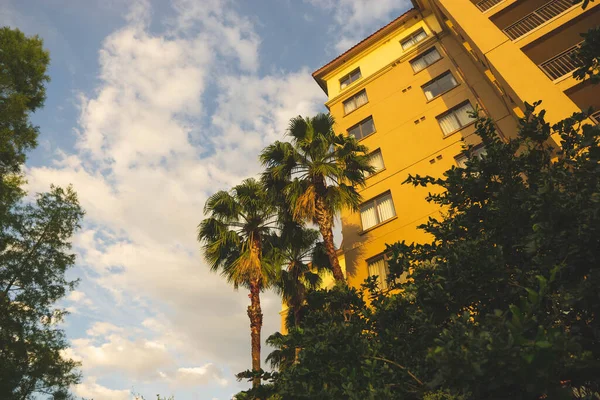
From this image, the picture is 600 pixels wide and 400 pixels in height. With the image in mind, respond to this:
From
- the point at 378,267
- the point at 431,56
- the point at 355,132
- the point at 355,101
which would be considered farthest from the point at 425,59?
the point at 378,267

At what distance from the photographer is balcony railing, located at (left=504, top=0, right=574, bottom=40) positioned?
1377cm

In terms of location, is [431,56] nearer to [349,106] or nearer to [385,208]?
[349,106]

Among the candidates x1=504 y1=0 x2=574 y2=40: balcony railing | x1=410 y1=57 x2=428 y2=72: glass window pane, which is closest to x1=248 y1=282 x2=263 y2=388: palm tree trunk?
x1=504 y1=0 x2=574 y2=40: balcony railing

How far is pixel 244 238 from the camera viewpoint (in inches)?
623

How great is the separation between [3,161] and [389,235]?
16.7 meters

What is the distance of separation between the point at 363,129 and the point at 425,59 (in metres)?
5.72

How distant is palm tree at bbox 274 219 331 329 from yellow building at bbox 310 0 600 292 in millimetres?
1588

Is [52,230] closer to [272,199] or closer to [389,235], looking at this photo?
[272,199]

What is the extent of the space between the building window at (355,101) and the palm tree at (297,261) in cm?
995

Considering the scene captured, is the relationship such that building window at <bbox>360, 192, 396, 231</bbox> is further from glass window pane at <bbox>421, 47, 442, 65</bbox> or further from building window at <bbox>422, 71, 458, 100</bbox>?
glass window pane at <bbox>421, 47, 442, 65</bbox>

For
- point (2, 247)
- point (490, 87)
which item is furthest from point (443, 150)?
point (2, 247)

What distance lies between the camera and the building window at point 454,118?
16516mm

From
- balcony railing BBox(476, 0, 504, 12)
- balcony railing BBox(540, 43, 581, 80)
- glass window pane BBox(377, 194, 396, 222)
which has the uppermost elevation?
balcony railing BBox(476, 0, 504, 12)

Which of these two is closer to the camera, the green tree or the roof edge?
the green tree
